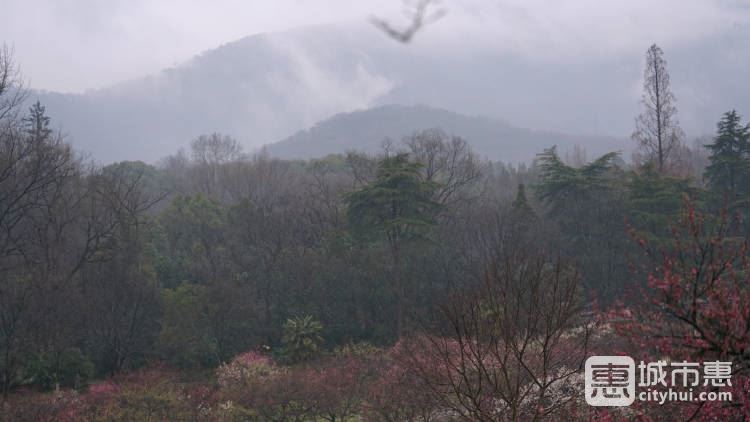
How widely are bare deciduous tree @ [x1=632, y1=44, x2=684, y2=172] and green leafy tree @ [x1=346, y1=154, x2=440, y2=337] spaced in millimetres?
12067

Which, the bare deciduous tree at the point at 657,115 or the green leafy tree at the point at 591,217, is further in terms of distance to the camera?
the bare deciduous tree at the point at 657,115

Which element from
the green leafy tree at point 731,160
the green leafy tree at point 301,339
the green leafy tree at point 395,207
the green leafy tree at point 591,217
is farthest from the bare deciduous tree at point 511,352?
the green leafy tree at point 731,160

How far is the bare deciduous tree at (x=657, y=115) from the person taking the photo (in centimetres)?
2562

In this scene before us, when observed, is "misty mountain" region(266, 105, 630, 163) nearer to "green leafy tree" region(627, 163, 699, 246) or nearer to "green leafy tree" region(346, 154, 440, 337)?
"green leafy tree" region(346, 154, 440, 337)

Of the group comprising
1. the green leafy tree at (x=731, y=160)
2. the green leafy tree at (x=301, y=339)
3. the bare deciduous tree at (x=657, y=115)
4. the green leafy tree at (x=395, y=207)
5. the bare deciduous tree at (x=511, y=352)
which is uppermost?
the bare deciduous tree at (x=657, y=115)

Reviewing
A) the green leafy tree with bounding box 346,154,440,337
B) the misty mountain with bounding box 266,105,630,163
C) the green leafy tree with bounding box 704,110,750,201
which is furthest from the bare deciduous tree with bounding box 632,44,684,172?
the misty mountain with bounding box 266,105,630,163

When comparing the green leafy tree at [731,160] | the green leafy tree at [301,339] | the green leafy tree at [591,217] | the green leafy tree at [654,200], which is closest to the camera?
the green leafy tree at [301,339]

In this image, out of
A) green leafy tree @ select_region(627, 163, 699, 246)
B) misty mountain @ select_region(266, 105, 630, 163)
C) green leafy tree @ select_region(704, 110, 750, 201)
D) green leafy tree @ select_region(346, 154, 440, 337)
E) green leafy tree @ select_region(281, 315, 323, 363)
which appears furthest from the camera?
misty mountain @ select_region(266, 105, 630, 163)

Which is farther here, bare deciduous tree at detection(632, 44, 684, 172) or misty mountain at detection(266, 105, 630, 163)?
misty mountain at detection(266, 105, 630, 163)

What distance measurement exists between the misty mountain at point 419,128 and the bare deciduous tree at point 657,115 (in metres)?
35.9

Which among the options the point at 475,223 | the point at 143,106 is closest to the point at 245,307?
the point at 475,223

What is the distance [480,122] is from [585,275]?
64471 mm

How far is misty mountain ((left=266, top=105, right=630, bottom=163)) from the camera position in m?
69.1

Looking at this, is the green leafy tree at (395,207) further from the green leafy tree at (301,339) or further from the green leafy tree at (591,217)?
the green leafy tree at (591,217)
